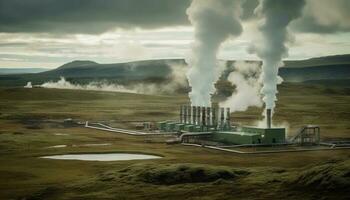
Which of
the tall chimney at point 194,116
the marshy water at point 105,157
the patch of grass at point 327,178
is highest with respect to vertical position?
the tall chimney at point 194,116

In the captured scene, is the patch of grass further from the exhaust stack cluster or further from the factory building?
the exhaust stack cluster

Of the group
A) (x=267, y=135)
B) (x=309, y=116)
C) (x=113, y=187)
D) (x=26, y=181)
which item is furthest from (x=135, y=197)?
(x=309, y=116)

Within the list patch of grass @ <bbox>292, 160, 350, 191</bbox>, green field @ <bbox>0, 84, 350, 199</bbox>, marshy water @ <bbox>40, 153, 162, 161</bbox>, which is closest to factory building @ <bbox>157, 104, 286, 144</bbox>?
green field @ <bbox>0, 84, 350, 199</bbox>

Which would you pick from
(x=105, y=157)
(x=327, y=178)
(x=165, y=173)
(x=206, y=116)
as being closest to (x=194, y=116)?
(x=206, y=116)

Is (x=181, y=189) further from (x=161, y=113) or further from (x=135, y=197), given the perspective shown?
(x=161, y=113)

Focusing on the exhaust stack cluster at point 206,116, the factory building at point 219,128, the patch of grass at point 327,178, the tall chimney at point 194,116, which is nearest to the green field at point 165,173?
the patch of grass at point 327,178

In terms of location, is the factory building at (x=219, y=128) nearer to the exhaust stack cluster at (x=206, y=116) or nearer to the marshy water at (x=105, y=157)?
the exhaust stack cluster at (x=206, y=116)

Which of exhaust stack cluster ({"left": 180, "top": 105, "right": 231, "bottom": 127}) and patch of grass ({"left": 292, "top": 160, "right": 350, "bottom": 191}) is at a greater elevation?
exhaust stack cluster ({"left": 180, "top": 105, "right": 231, "bottom": 127})

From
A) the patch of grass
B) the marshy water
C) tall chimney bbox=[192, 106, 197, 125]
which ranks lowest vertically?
the marshy water
